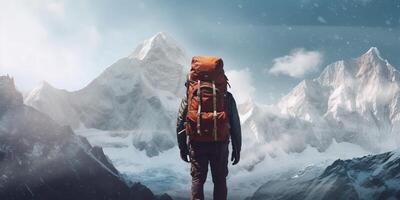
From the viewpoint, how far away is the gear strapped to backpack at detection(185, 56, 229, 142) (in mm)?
10578

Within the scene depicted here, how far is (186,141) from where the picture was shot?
1097 cm

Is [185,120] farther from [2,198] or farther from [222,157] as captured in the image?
[2,198]

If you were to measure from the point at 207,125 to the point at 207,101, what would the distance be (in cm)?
47

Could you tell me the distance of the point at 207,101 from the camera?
10.8 meters

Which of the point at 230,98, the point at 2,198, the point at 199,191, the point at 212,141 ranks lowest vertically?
the point at 199,191

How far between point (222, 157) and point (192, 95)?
4.06ft

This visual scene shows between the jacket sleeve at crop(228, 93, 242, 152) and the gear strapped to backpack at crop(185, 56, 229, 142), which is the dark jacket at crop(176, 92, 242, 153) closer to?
the jacket sleeve at crop(228, 93, 242, 152)

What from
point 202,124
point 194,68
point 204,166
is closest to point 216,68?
point 194,68

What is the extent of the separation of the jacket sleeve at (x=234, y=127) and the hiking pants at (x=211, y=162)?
0.60ft

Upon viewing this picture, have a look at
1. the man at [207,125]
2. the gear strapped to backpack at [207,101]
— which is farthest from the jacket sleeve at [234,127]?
the gear strapped to backpack at [207,101]

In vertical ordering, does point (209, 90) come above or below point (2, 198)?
below

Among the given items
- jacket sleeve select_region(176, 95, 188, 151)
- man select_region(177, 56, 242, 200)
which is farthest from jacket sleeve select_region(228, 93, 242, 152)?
jacket sleeve select_region(176, 95, 188, 151)

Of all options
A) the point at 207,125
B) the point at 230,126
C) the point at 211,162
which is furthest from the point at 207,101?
the point at 211,162

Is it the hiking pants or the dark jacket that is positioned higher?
the dark jacket
